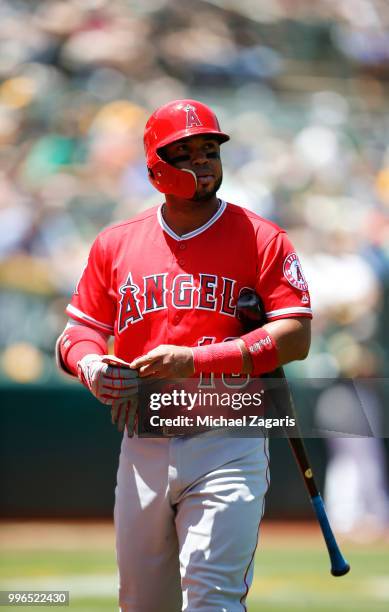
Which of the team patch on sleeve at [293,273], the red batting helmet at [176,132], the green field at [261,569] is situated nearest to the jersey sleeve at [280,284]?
the team patch on sleeve at [293,273]

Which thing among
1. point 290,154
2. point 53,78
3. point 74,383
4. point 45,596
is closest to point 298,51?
point 290,154

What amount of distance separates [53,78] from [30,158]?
1169 millimetres


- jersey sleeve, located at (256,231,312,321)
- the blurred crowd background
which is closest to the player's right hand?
jersey sleeve, located at (256,231,312,321)

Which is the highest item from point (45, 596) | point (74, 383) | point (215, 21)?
point (215, 21)

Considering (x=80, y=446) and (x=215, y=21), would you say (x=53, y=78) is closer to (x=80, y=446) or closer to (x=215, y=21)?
(x=215, y=21)

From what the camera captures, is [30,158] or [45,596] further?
[30,158]

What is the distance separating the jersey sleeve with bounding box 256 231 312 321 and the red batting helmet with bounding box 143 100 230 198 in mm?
320

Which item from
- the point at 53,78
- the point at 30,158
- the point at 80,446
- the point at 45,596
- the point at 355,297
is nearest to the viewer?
the point at 45,596

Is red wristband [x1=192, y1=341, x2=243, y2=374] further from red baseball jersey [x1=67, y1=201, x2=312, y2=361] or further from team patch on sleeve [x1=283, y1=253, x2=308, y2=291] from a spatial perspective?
team patch on sleeve [x1=283, y1=253, x2=308, y2=291]

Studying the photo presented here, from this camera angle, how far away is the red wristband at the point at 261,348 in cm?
308

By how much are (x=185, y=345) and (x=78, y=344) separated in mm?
379

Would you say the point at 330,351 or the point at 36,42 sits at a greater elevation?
the point at 36,42

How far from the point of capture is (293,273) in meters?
3.20

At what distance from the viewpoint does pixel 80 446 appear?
8.83 metres
